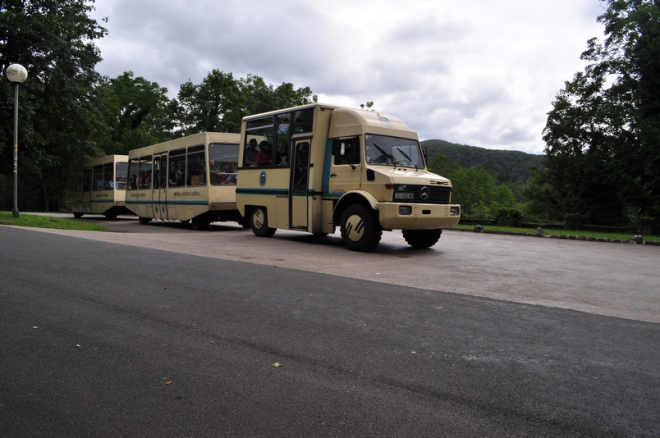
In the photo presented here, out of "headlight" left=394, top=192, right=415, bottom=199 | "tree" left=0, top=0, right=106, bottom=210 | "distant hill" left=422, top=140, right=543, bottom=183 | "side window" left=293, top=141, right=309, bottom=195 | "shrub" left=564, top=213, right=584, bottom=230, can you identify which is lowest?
"shrub" left=564, top=213, right=584, bottom=230

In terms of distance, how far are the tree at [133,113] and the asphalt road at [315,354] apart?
154 ft

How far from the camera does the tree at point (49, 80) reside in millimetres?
24188

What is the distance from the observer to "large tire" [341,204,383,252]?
35.3ft

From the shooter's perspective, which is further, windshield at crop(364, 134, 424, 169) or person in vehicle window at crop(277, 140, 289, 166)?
person in vehicle window at crop(277, 140, 289, 166)

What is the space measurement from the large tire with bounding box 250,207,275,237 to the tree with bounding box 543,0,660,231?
20005 mm

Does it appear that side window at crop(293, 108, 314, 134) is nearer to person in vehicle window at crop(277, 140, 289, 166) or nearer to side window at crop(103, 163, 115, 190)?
person in vehicle window at crop(277, 140, 289, 166)

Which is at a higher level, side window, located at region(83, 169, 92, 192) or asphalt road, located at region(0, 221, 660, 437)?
side window, located at region(83, 169, 92, 192)

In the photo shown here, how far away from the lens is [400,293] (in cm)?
602

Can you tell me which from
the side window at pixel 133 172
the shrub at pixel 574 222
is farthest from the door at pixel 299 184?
the shrub at pixel 574 222

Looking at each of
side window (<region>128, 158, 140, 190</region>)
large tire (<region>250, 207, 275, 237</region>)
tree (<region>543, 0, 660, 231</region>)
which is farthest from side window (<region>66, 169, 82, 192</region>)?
tree (<region>543, 0, 660, 231</region>)

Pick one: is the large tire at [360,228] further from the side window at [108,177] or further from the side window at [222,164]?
the side window at [108,177]

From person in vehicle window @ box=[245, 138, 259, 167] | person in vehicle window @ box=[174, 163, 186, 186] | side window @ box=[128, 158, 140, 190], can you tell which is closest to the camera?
person in vehicle window @ box=[245, 138, 259, 167]

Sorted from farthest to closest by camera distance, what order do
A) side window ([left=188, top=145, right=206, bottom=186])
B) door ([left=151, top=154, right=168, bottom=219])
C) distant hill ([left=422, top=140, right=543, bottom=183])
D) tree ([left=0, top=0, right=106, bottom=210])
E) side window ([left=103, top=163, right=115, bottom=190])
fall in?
distant hill ([left=422, top=140, right=543, bottom=183]) → side window ([left=103, top=163, right=115, bottom=190]) → tree ([left=0, top=0, right=106, bottom=210]) → door ([left=151, top=154, right=168, bottom=219]) → side window ([left=188, top=145, right=206, bottom=186])

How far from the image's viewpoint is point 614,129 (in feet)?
105
